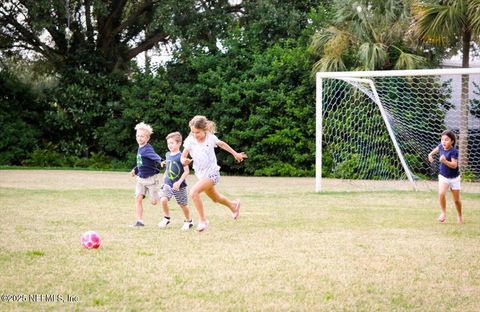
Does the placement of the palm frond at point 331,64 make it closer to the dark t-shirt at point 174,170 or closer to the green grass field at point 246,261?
the green grass field at point 246,261

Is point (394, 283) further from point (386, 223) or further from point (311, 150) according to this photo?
point (311, 150)

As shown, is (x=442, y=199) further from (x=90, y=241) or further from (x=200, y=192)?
(x=90, y=241)

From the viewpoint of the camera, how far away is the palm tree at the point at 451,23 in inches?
644

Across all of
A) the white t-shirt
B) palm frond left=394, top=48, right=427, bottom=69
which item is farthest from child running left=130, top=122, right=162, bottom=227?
palm frond left=394, top=48, right=427, bottom=69

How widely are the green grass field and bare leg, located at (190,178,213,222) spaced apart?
0.27 meters

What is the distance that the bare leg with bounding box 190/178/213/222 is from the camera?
27.0 ft

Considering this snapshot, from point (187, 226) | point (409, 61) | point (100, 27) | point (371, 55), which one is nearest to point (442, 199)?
point (187, 226)

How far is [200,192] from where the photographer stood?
8375 mm

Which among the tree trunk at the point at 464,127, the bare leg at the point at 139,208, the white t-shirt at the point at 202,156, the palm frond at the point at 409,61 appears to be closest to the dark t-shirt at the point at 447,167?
the white t-shirt at the point at 202,156

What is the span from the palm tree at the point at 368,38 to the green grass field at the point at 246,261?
331 inches

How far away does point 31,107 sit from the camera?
2506 centimetres

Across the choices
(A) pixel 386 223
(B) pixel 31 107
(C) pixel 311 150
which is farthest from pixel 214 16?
(A) pixel 386 223

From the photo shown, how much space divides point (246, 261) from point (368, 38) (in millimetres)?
14363

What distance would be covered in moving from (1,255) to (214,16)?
58.4 feet
